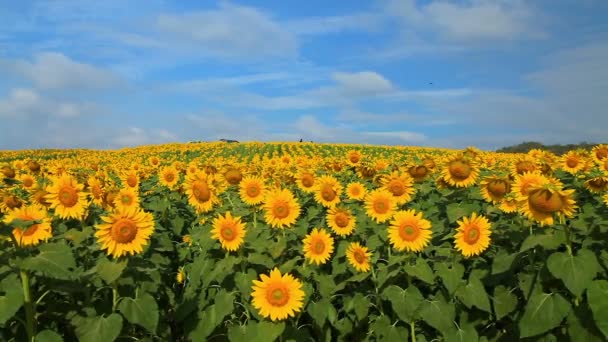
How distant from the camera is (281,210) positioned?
5973 millimetres

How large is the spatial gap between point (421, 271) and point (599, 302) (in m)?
1.64

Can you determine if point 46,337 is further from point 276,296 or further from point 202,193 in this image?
point 202,193

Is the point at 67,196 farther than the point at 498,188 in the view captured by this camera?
No

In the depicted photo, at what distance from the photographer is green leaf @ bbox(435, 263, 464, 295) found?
17.2 feet

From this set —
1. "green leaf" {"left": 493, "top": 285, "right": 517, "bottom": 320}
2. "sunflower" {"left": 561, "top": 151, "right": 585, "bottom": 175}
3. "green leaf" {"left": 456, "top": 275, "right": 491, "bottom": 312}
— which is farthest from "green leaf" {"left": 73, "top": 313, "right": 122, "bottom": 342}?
"sunflower" {"left": 561, "top": 151, "right": 585, "bottom": 175}

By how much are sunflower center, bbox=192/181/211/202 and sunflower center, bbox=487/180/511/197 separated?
3.82 m

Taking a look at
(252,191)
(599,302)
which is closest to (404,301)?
(599,302)

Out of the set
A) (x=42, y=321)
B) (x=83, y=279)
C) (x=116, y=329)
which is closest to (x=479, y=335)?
(x=116, y=329)

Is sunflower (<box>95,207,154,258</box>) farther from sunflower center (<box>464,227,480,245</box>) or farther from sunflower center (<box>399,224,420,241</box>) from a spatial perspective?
sunflower center (<box>464,227,480,245</box>)

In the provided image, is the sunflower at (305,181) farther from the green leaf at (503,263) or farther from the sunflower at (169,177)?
the green leaf at (503,263)

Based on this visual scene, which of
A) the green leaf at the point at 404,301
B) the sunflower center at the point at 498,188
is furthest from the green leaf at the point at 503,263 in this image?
the sunflower center at the point at 498,188

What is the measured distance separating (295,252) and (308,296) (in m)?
1.01

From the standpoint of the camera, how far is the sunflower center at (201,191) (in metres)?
6.96

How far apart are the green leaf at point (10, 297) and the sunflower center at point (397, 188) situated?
457 cm
